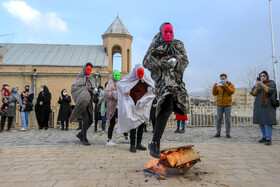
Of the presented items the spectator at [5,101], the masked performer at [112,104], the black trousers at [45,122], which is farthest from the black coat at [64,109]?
the masked performer at [112,104]

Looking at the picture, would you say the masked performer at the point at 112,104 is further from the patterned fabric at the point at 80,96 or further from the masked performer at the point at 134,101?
the masked performer at the point at 134,101

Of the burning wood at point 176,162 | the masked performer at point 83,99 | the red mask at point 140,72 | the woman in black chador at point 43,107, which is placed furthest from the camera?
the woman in black chador at point 43,107

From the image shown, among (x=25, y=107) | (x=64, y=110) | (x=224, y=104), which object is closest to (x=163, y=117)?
(x=224, y=104)

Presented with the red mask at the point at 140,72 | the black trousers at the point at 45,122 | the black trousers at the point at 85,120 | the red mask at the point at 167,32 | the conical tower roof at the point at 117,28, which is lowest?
the black trousers at the point at 45,122

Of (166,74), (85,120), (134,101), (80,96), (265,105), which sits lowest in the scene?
(85,120)

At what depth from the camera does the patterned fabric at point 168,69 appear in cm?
303

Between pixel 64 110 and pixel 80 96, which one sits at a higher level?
pixel 80 96

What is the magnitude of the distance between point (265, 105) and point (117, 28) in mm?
22721

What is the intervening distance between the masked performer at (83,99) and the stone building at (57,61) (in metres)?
15.6

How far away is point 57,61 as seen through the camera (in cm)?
2333

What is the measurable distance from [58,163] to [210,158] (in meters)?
2.62

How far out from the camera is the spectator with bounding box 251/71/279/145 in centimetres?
558

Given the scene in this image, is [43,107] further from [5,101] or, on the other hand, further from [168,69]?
[168,69]

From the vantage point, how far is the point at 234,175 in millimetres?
2760
